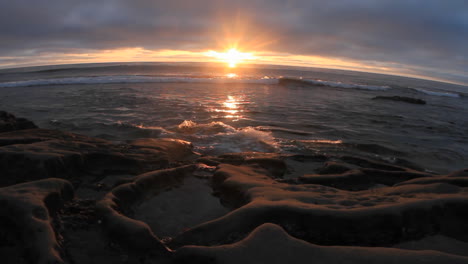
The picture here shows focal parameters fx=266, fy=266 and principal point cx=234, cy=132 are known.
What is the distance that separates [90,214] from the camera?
8.93ft

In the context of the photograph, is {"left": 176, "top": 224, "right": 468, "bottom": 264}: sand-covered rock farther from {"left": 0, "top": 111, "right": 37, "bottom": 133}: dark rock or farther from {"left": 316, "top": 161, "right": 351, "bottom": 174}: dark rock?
{"left": 0, "top": 111, "right": 37, "bottom": 133}: dark rock

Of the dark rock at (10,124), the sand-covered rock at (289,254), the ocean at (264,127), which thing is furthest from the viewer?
the ocean at (264,127)

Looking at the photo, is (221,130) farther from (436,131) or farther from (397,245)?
(436,131)

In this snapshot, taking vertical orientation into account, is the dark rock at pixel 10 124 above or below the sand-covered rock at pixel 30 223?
above

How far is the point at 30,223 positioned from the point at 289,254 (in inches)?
82.7

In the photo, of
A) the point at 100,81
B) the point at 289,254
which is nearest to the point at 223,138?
the point at 289,254

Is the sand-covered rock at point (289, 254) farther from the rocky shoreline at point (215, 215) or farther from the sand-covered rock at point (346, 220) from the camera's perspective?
the sand-covered rock at point (346, 220)

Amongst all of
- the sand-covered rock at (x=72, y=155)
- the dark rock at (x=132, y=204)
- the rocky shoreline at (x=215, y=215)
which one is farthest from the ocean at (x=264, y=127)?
the rocky shoreline at (x=215, y=215)

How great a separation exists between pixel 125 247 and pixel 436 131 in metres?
9.63

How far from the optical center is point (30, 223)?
2195 millimetres

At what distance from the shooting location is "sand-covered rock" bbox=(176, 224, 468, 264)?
1.80m

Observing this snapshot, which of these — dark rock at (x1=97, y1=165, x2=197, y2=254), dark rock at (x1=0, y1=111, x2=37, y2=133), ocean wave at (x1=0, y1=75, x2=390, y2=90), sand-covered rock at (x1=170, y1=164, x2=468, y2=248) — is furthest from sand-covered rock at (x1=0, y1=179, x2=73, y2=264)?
ocean wave at (x1=0, y1=75, x2=390, y2=90)

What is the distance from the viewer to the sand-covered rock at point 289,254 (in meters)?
1.80

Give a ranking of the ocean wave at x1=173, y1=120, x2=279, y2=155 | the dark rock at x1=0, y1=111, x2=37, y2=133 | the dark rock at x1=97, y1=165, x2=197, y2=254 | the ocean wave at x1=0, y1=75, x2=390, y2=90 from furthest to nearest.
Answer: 1. the ocean wave at x1=0, y1=75, x2=390, y2=90
2. the ocean wave at x1=173, y1=120, x2=279, y2=155
3. the dark rock at x1=0, y1=111, x2=37, y2=133
4. the dark rock at x1=97, y1=165, x2=197, y2=254
